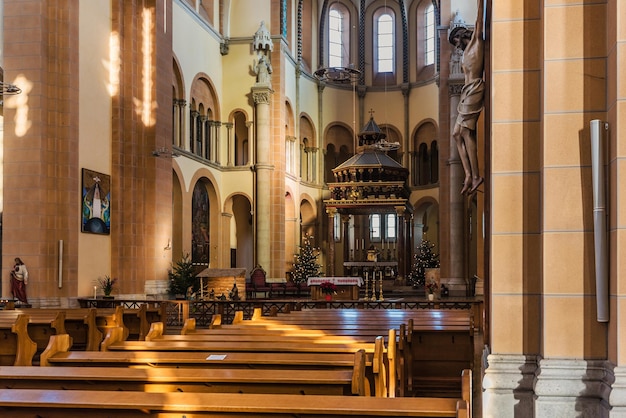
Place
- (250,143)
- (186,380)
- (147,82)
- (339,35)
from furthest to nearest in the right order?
(339,35) → (250,143) → (147,82) → (186,380)

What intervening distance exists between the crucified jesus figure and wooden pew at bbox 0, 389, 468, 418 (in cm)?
309

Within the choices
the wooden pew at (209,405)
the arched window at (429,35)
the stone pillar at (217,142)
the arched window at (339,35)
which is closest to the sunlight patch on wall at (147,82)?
the stone pillar at (217,142)

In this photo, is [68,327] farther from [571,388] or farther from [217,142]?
[217,142]

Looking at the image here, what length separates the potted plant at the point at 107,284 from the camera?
18.5 m

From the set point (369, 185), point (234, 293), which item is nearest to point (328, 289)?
point (234, 293)

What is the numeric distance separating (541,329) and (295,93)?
92.7 feet

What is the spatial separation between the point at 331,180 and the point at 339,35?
708 centimetres

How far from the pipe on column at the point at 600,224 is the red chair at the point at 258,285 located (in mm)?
20470

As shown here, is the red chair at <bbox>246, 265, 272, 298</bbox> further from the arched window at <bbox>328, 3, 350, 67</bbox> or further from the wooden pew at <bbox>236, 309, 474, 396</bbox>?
the wooden pew at <bbox>236, 309, 474, 396</bbox>

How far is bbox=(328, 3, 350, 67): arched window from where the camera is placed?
37125 millimetres

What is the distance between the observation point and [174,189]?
993 inches

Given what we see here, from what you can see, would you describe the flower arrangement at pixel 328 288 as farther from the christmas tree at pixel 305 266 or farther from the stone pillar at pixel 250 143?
the stone pillar at pixel 250 143

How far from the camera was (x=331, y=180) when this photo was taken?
3694 centimetres

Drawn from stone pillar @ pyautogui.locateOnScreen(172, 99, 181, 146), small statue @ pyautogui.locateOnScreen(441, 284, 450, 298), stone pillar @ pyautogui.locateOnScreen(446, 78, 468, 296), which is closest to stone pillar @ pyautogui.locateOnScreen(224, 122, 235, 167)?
stone pillar @ pyautogui.locateOnScreen(172, 99, 181, 146)
